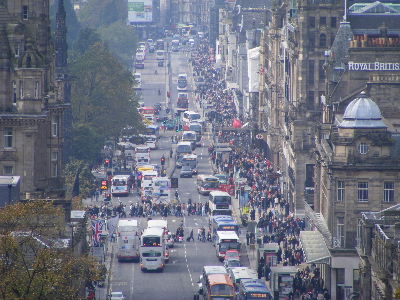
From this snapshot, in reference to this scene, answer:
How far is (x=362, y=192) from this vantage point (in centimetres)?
16275

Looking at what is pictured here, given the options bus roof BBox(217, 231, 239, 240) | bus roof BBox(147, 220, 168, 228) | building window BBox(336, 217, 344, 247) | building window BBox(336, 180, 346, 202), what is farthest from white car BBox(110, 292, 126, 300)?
bus roof BBox(147, 220, 168, 228)

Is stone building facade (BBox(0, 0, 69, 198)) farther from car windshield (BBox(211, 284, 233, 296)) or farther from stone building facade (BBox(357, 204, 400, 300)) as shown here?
stone building facade (BBox(357, 204, 400, 300))

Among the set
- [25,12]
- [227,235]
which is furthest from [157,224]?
[25,12]

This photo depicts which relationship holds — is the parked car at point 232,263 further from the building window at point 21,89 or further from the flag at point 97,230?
the building window at point 21,89

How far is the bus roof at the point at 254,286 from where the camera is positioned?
150625 mm

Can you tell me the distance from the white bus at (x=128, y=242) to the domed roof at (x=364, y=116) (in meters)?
23.4

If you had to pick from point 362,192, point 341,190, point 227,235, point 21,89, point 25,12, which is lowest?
point 227,235

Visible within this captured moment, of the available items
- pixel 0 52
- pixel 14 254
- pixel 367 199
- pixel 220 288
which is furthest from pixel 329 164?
pixel 14 254

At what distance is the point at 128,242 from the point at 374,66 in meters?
26.5

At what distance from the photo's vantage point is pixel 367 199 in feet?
533

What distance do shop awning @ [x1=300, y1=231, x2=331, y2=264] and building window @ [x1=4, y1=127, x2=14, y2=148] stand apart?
80.5 feet

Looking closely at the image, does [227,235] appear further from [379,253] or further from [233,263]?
[379,253]

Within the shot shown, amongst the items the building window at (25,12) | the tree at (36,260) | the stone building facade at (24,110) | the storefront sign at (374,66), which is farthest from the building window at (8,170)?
A: the storefront sign at (374,66)

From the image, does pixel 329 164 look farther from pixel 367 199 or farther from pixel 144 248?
pixel 144 248
